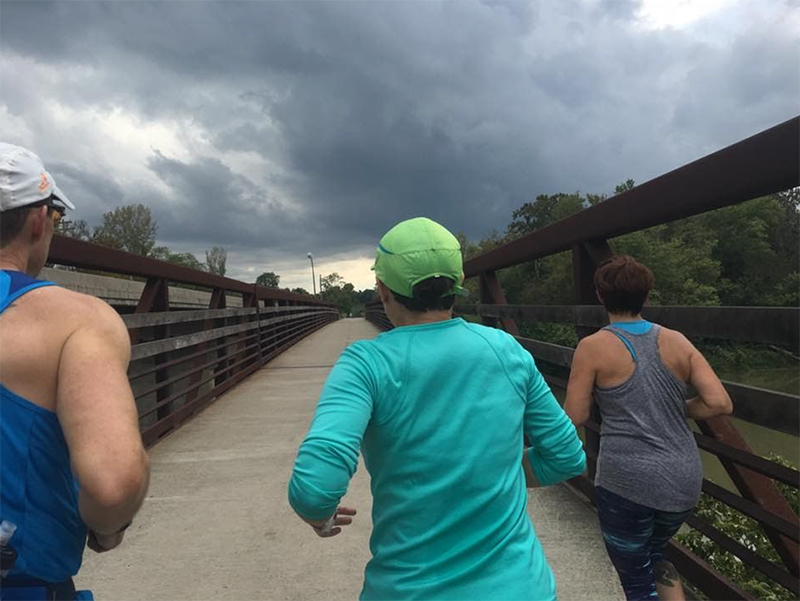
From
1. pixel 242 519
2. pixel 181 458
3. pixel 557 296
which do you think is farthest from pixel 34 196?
pixel 557 296

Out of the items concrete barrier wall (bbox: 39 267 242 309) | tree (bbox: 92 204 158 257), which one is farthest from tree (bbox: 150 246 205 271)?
concrete barrier wall (bbox: 39 267 242 309)

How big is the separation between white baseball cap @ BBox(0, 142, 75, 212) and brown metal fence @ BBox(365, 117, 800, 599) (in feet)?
6.67

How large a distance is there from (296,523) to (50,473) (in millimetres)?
2459

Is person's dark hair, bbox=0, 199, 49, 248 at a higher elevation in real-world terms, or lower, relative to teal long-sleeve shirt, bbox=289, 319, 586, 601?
higher

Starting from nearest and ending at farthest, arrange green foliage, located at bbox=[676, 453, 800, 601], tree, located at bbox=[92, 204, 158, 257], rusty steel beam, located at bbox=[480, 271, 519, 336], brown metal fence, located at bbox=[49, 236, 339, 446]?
green foliage, located at bbox=[676, 453, 800, 601]
brown metal fence, located at bbox=[49, 236, 339, 446]
rusty steel beam, located at bbox=[480, 271, 519, 336]
tree, located at bbox=[92, 204, 158, 257]

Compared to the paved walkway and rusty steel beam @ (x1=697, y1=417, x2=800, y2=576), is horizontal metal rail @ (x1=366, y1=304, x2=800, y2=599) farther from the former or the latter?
the paved walkway

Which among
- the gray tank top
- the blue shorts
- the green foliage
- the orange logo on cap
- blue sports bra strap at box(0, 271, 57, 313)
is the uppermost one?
the orange logo on cap

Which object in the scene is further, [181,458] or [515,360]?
[181,458]

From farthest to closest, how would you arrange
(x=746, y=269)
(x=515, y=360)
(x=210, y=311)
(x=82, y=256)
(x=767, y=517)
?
(x=746, y=269) → (x=210, y=311) → (x=82, y=256) → (x=767, y=517) → (x=515, y=360)

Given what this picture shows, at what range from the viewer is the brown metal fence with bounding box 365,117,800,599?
1.89 m

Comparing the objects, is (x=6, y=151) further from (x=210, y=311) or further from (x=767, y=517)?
(x=210, y=311)

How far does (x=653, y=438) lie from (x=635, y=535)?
38 centimetres

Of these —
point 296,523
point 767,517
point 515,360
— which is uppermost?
point 515,360

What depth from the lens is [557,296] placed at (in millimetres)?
43781
